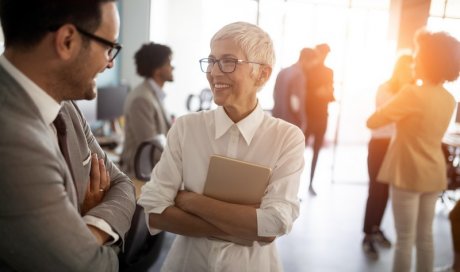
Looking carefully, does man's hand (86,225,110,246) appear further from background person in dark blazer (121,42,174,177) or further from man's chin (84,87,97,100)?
background person in dark blazer (121,42,174,177)

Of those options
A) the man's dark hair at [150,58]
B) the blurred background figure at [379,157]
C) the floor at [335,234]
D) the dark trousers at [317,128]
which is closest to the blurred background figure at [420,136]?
the blurred background figure at [379,157]

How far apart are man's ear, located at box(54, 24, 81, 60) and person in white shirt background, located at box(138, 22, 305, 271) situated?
611mm

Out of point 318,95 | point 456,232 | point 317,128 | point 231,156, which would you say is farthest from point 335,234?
point 231,156

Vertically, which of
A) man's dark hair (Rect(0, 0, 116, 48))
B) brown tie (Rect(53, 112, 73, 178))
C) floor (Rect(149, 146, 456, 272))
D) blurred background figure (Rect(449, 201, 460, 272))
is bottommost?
floor (Rect(149, 146, 456, 272))

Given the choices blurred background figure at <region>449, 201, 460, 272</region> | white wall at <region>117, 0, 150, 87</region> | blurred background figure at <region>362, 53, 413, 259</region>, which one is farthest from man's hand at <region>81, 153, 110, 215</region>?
white wall at <region>117, 0, 150, 87</region>

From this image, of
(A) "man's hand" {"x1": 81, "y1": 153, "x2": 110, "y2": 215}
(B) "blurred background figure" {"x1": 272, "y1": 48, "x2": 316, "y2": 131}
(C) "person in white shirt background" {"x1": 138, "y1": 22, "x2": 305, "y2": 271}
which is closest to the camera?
(A) "man's hand" {"x1": 81, "y1": 153, "x2": 110, "y2": 215}

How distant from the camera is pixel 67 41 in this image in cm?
82

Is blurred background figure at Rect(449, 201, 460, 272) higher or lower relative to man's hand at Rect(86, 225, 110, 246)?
lower

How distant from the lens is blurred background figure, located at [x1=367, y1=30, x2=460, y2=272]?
2096 mm

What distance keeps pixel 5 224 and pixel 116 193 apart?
446 mm

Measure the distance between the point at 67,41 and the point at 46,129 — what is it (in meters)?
0.20

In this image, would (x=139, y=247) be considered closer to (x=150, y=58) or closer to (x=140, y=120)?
(x=140, y=120)

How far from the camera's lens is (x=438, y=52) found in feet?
6.85

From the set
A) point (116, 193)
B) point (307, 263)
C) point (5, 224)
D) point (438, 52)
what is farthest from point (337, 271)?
point (5, 224)
